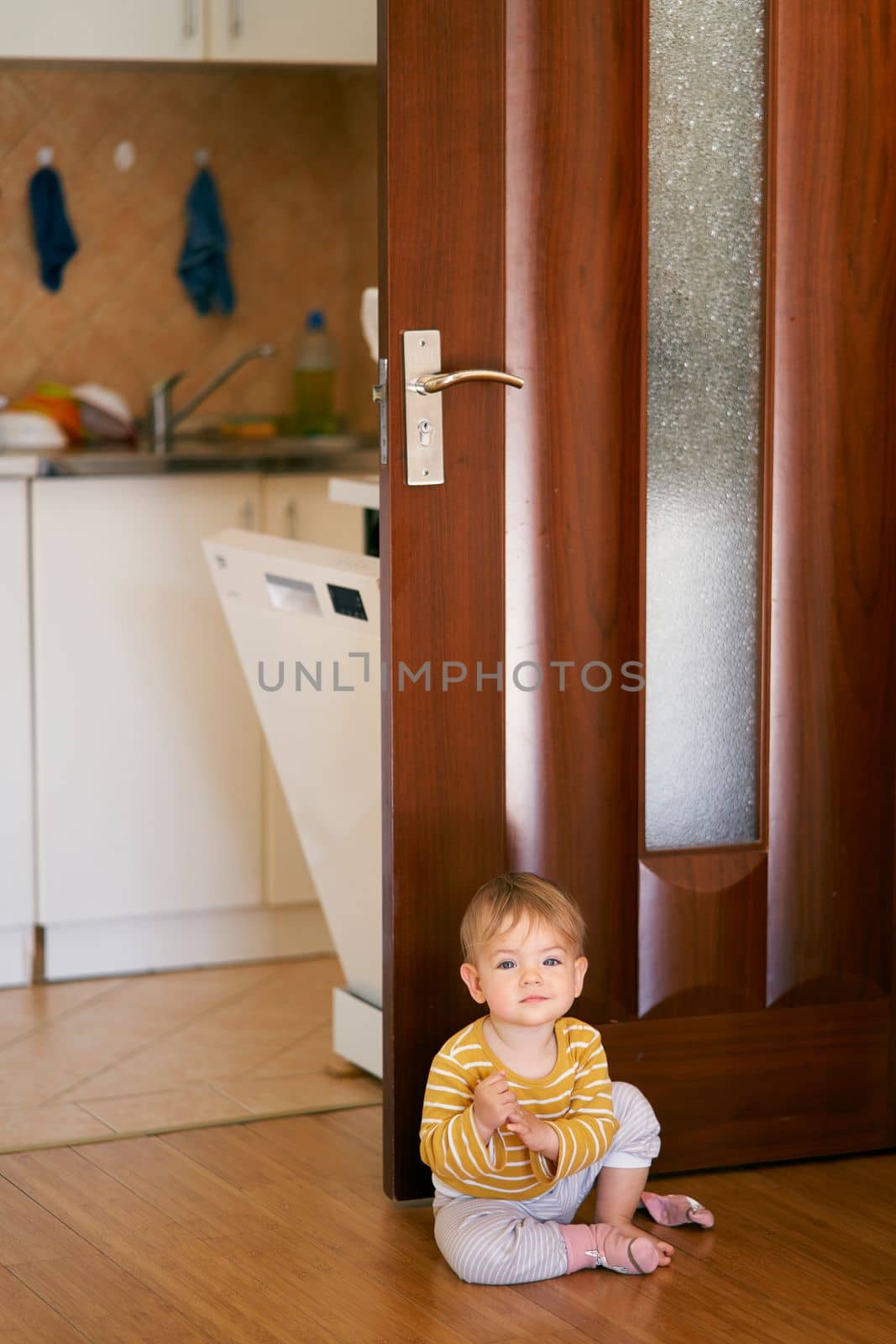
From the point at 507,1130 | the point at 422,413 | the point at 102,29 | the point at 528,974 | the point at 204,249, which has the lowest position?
the point at 507,1130

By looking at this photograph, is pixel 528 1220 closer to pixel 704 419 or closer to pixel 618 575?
pixel 618 575

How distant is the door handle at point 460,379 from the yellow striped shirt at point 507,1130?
2.41ft

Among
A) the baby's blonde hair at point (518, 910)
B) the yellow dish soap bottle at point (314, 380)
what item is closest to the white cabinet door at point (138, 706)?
the yellow dish soap bottle at point (314, 380)

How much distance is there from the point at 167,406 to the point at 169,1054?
137 centimetres

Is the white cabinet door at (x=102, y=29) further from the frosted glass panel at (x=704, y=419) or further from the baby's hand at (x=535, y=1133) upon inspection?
the baby's hand at (x=535, y=1133)

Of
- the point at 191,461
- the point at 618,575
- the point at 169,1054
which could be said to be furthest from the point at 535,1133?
the point at 191,461

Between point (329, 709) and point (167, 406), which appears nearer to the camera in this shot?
point (329, 709)

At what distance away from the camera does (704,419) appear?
220 cm

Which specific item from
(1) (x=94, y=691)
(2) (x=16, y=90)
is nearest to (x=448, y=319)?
(1) (x=94, y=691)

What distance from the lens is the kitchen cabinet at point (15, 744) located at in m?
3.00

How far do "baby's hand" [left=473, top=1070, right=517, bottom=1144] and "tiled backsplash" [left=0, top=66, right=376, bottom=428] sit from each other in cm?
206

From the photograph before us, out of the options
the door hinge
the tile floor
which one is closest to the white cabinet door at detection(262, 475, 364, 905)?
the tile floor

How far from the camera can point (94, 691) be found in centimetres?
308

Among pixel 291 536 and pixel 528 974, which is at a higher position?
pixel 291 536
